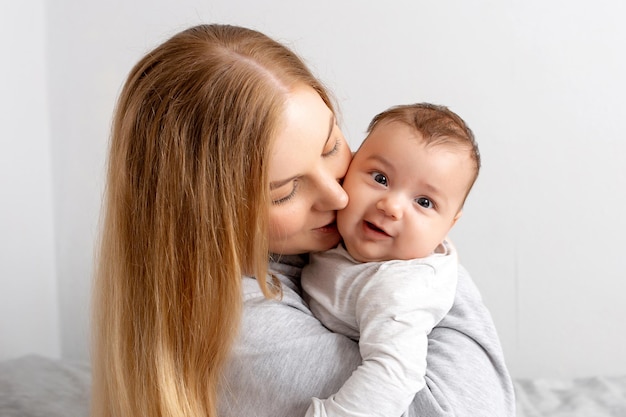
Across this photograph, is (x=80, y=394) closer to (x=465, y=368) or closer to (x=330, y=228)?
(x=330, y=228)

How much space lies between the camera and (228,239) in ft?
4.91

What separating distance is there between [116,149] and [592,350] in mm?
1791

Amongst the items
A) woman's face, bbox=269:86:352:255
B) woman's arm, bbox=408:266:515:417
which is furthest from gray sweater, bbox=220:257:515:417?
woman's face, bbox=269:86:352:255

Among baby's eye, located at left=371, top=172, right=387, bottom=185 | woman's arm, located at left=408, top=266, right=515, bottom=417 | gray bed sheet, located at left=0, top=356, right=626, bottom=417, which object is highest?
baby's eye, located at left=371, top=172, right=387, bottom=185

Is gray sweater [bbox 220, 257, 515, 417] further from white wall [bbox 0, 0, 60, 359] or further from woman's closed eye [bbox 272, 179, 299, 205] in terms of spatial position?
white wall [bbox 0, 0, 60, 359]

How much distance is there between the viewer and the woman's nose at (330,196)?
4.96ft

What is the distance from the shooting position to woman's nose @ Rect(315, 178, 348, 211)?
4.96 ft

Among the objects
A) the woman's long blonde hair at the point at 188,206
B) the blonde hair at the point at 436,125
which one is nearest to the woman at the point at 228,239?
the woman's long blonde hair at the point at 188,206

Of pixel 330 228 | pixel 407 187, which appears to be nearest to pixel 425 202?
pixel 407 187

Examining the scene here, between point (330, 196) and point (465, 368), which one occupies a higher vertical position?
point (330, 196)

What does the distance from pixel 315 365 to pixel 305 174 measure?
32cm

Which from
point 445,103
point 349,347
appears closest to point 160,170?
point 349,347

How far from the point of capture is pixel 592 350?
278 centimetres

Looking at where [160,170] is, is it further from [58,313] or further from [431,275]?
[58,313]
